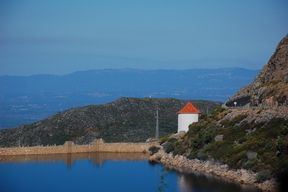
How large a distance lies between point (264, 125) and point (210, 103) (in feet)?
245

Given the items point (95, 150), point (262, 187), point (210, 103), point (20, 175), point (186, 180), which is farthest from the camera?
point (210, 103)

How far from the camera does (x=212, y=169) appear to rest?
6206cm

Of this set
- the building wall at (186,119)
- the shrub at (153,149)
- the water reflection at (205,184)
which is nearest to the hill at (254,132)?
the shrub at (153,149)

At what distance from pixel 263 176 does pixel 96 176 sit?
21.4 metres

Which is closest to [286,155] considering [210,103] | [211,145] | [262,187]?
[262,187]

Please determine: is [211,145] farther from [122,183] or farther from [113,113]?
[113,113]

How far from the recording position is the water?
186 ft

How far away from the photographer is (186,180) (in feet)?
195

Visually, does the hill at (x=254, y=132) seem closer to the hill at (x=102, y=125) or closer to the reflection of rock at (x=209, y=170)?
the reflection of rock at (x=209, y=170)

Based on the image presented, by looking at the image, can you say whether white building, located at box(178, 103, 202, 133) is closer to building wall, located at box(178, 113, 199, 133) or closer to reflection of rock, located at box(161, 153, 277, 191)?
building wall, located at box(178, 113, 199, 133)

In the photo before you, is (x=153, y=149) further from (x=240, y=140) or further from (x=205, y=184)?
(x=205, y=184)

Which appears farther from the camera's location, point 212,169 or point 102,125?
point 102,125

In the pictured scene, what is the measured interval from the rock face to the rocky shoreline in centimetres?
1128

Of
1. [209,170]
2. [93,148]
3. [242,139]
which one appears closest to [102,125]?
[93,148]
